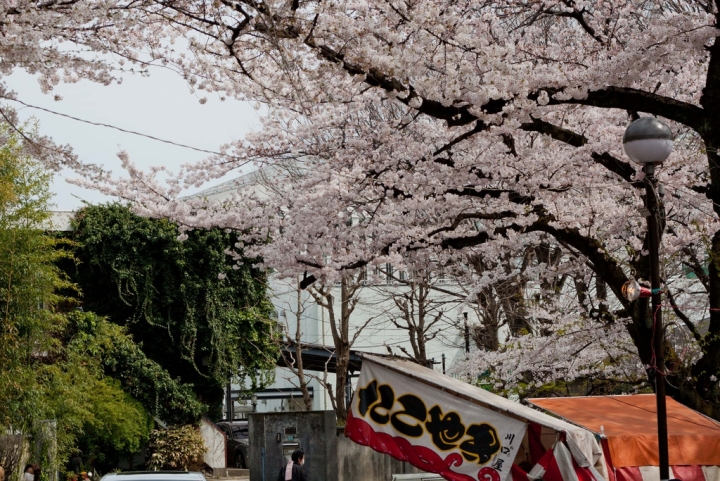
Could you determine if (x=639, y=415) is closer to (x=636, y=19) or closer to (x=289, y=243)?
(x=289, y=243)

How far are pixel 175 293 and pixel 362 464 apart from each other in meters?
8.73

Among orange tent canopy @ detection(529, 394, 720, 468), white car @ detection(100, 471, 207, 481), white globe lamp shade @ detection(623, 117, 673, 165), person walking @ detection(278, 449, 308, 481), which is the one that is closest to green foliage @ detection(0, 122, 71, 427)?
person walking @ detection(278, 449, 308, 481)

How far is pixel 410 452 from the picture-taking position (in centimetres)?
902

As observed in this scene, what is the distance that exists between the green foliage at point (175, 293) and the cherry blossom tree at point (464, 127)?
10181 millimetres

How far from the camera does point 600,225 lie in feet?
43.5

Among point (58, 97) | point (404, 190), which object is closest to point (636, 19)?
point (404, 190)

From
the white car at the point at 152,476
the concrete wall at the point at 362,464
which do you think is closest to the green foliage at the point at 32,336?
the concrete wall at the point at 362,464

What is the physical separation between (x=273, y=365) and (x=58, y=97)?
1916cm

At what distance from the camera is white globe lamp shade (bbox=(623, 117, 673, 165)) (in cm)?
807

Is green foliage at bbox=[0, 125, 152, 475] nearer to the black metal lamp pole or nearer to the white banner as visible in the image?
the white banner

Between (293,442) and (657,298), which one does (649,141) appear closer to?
(657,298)

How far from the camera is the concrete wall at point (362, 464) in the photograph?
1873cm

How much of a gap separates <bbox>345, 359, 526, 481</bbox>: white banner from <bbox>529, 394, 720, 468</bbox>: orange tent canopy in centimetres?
Result: 152

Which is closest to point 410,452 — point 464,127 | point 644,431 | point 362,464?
point 644,431
